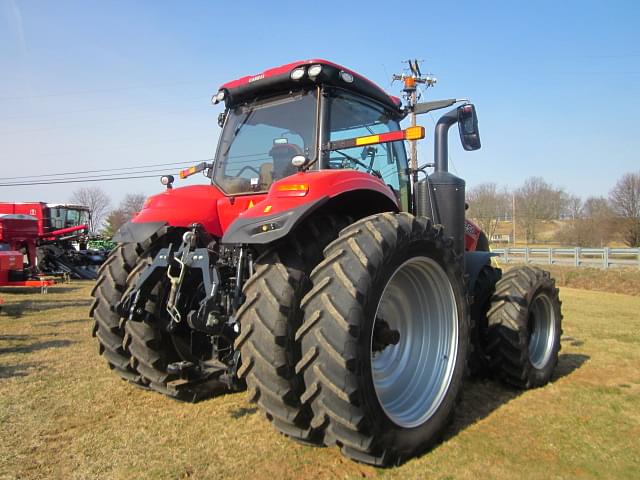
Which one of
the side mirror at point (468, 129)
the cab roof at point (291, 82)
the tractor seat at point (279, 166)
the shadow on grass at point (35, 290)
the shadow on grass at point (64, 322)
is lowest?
the shadow on grass at point (35, 290)

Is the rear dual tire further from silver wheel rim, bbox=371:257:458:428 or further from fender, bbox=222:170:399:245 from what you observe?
silver wheel rim, bbox=371:257:458:428

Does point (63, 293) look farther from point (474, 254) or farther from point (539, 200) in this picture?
point (539, 200)

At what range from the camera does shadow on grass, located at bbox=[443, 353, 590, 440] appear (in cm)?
329

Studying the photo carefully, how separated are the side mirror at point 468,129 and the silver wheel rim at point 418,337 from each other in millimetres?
1744

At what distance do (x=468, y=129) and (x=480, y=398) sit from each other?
2372mm

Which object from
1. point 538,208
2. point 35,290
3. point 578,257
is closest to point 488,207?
point 538,208

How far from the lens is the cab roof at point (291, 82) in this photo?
3.36 meters

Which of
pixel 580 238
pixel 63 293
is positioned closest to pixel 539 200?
pixel 580 238

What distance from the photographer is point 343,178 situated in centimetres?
281

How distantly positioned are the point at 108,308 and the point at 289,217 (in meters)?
1.90

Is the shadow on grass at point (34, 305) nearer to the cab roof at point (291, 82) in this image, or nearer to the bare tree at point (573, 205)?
the cab roof at point (291, 82)

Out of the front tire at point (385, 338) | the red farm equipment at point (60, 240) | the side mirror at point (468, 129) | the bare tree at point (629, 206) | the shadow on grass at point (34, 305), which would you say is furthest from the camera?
the bare tree at point (629, 206)

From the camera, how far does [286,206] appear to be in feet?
8.39

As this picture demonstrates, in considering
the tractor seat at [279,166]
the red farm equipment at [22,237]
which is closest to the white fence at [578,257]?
the tractor seat at [279,166]
